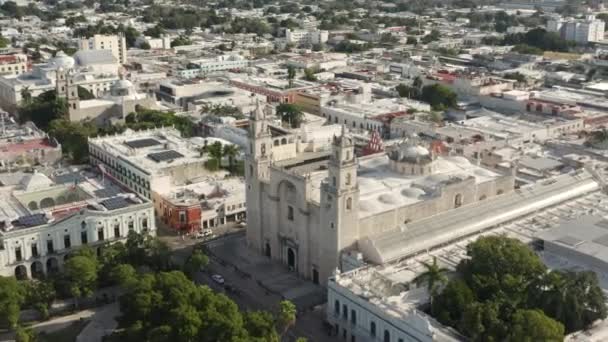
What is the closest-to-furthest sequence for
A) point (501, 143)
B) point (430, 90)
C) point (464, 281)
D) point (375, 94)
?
point (464, 281) → point (501, 143) → point (430, 90) → point (375, 94)

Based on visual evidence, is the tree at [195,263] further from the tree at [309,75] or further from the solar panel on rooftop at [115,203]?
the tree at [309,75]

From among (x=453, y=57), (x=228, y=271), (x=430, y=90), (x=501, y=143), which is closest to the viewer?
(x=228, y=271)

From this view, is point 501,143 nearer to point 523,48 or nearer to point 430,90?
point 430,90

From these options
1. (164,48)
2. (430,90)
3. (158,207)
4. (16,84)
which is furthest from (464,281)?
(164,48)

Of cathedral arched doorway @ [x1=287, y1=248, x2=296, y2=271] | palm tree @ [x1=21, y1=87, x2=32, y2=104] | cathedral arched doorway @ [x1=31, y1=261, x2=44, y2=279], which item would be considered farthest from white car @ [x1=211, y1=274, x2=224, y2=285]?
palm tree @ [x1=21, y1=87, x2=32, y2=104]

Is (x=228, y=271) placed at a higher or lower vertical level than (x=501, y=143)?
lower

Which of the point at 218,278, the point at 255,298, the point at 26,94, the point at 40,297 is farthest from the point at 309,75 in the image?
the point at 40,297

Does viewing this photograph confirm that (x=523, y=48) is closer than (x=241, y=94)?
No
